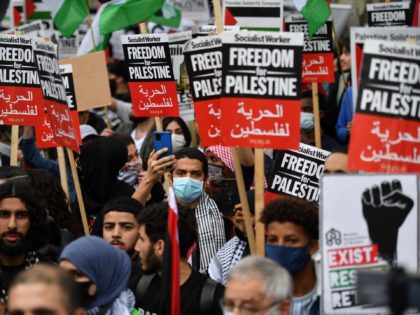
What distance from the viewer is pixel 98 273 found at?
20.2 feet

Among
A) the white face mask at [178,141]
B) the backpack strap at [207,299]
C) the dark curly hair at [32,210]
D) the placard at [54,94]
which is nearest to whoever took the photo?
the backpack strap at [207,299]

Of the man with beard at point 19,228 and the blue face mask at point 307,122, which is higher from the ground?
the man with beard at point 19,228

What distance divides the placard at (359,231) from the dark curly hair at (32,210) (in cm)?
206

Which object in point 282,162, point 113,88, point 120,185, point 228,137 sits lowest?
point 113,88

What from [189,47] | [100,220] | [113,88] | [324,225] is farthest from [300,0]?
[113,88]

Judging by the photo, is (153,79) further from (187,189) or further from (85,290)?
(85,290)

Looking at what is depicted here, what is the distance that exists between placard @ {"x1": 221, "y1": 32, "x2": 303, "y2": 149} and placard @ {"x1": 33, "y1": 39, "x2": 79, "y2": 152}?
2.01 meters

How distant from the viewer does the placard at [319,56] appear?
10.3 metres

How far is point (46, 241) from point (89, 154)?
8.38 feet

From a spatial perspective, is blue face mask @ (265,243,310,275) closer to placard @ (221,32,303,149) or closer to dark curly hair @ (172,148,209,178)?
placard @ (221,32,303,149)

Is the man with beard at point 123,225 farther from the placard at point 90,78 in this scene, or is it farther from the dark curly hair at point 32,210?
the placard at point 90,78

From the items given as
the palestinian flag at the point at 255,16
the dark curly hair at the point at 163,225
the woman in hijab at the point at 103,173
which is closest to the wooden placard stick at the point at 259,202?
the dark curly hair at the point at 163,225

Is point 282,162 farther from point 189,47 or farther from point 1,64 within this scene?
point 1,64

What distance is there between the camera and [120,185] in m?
9.80
